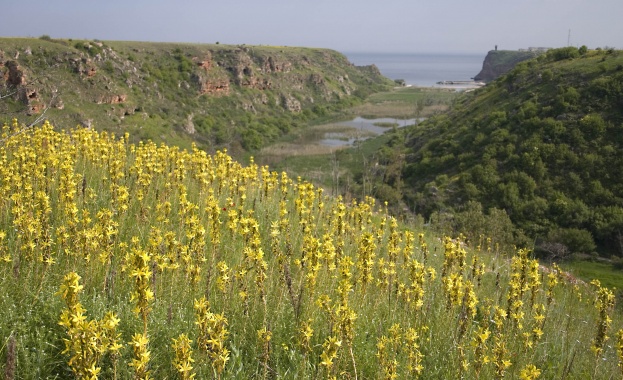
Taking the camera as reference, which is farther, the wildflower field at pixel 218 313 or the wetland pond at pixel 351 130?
Result: the wetland pond at pixel 351 130

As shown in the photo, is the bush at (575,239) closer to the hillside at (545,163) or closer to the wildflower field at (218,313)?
the hillside at (545,163)

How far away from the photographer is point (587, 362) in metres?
5.97

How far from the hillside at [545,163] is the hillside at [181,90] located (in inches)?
1012

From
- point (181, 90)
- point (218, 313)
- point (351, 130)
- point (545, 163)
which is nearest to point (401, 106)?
point (351, 130)

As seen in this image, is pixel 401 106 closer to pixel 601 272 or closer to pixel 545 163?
pixel 545 163

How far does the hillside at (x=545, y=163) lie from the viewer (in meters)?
33.7

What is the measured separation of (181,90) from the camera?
102 m

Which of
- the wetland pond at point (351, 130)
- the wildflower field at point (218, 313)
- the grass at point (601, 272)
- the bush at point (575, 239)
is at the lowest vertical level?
the grass at point (601, 272)

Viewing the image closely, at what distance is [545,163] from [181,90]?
83.6 metres

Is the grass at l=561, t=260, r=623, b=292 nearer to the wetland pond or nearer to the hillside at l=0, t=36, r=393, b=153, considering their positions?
the hillside at l=0, t=36, r=393, b=153

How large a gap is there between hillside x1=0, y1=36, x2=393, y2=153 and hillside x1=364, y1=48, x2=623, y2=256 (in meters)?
25.7

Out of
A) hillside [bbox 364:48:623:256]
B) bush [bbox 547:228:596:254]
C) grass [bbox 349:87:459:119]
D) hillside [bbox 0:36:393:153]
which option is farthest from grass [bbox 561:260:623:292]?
grass [bbox 349:87:459:119]

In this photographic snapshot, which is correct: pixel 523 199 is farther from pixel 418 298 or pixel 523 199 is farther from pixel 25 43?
pixel 25 43

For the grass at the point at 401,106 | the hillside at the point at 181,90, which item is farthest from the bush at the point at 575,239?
the grass at the point at 401,106
